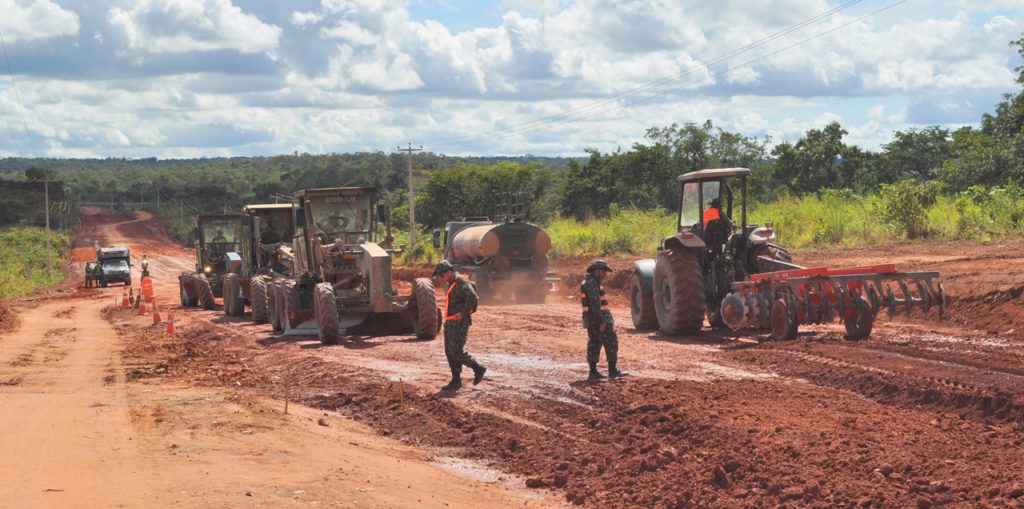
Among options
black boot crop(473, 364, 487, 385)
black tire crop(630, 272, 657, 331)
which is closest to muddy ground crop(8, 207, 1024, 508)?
black boot crop(473, 364, 487, 385)

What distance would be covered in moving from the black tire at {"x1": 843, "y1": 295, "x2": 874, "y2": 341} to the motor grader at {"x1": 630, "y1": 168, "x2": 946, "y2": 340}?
0.04 ft

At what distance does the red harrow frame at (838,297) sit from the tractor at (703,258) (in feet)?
4.15

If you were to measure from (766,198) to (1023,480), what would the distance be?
4307 centimetres

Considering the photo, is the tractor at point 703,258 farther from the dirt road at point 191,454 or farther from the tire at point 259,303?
the tire at point 259,303

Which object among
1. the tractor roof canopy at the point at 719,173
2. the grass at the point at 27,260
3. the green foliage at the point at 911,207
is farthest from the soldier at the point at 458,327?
the grass at the point at 27,260

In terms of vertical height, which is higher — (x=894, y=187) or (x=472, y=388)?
(x=894, y=187)

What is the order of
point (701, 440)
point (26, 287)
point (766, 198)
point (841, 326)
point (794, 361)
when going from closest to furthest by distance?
point (701, 440) → point (794, 361) → point (841, 326) → point (766, 198) → point (26, 287)

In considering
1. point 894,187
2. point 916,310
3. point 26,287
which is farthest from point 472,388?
point 26,287

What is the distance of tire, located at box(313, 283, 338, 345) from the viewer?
65.6ft

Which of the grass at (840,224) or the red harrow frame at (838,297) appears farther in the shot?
the grass at (840,224)

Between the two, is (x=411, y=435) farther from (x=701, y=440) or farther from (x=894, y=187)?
(x=894, y=187)

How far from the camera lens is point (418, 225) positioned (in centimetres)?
6756

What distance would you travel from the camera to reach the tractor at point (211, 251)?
34.5m

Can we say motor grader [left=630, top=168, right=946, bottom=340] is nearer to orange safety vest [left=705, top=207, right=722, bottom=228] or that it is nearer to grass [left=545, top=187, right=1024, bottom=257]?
orange safety vest [left=705, top=207, right=722, bottom=228]
